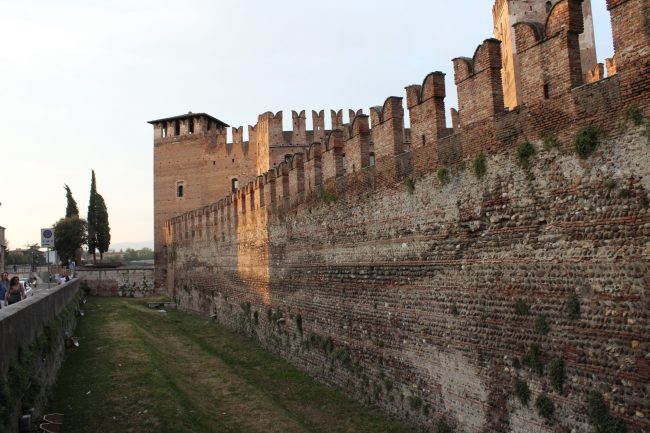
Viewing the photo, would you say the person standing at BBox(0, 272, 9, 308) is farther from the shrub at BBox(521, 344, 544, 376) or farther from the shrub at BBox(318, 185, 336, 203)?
the shrub at BBox(521, 344, 544, 376)

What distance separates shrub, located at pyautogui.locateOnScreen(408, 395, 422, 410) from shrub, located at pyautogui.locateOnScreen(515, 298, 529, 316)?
2.82 m

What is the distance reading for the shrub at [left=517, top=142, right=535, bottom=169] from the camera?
6777mm

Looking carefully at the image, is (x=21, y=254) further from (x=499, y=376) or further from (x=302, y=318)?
(x=499, y=376)

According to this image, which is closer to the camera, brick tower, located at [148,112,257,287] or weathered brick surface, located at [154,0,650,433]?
weathered brick surface, located at [154,0,650,433]

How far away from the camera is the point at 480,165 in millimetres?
7613

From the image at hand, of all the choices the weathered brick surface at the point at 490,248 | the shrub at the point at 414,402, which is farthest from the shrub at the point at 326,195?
the shrub at the point at 414,402

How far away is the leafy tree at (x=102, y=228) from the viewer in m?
47.6

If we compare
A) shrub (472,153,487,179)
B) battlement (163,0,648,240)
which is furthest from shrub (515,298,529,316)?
battlement (163,0,648,240)

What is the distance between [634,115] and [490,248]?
8.34 ft

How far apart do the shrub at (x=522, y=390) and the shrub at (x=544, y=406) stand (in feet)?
0.52

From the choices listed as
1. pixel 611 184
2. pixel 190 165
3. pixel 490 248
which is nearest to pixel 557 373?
pixel 490 248

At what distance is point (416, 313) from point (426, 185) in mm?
2128

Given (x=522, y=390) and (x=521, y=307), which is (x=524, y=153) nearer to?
(x=521, y=307)

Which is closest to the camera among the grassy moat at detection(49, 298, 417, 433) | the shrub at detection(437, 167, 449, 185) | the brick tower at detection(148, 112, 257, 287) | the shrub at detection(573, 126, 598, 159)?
the shrub at detection(573, 126, 598, 159)
